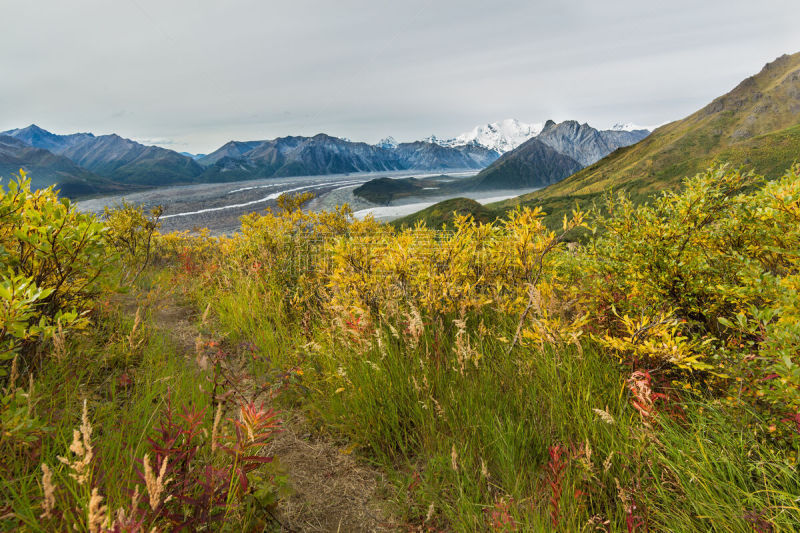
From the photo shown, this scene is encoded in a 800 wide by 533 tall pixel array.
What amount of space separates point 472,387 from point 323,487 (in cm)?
139

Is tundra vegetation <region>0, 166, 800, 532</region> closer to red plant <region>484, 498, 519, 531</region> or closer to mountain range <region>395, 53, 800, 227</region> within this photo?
red plant <region>484, 498, 519, 531</region>

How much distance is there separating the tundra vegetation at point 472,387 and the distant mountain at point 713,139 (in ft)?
275

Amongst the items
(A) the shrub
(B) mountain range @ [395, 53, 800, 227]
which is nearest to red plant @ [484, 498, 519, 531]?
(A) the shrub

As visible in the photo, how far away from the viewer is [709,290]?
2498 mm

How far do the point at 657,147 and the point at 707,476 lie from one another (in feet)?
471

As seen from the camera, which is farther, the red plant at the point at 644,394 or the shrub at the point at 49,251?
the shrub at the point at 49,251

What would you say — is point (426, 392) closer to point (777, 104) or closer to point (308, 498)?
point (308, 498)

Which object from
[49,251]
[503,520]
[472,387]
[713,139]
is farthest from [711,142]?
[49,251]

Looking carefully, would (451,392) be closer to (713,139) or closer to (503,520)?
(503,520)

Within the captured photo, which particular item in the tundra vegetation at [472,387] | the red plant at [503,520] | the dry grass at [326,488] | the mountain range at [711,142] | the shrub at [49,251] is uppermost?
the mountain range at [711,142]

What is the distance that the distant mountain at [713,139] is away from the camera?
74.1 metres

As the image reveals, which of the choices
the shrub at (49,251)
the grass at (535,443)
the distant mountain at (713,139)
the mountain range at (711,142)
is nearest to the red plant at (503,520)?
the grass at (535,443)

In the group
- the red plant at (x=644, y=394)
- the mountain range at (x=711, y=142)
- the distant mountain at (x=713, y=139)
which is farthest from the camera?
the distant mountain at (x=713, y=139)

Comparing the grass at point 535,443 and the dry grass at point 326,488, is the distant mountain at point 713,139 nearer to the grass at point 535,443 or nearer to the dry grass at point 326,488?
the grass at point 535,443
